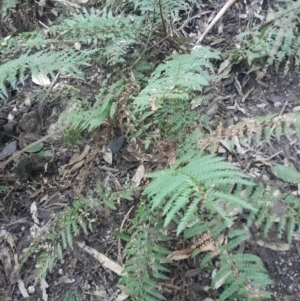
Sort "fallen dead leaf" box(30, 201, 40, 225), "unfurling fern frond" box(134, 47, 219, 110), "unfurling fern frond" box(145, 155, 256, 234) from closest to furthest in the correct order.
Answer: "unfurling fern frond" box(145, 155, 256, 234), "unfurling fern frond" box(134, 47, 219, 110), "fallen dead leaf" box(30, 201, 40, 225)

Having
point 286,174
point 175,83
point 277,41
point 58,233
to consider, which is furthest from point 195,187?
point 277,41

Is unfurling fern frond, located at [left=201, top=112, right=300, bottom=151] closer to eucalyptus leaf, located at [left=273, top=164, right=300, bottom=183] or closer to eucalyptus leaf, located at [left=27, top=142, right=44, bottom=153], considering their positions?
eucalyptus leaf, located at [left=273, top=164, right=300, bottom=183]

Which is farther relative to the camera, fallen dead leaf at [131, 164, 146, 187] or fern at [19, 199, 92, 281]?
fallen dead leaf at [131, 164, 146, 187]

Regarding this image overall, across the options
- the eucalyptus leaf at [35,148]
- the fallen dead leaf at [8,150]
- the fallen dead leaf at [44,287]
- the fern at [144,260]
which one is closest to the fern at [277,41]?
the fern at [144,260]

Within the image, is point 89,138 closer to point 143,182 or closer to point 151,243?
point 143,182

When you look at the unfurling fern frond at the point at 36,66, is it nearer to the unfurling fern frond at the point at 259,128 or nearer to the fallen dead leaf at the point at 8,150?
the fallen dead leaf at the point at 8,150

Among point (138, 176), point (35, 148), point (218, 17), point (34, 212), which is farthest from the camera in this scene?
point (218, 17)

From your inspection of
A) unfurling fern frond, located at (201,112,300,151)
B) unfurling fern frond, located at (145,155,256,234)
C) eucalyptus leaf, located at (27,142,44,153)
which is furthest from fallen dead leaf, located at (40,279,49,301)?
unfurling fern frond, located at (201,112,300,151)

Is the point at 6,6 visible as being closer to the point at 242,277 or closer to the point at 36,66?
the point at 36,66

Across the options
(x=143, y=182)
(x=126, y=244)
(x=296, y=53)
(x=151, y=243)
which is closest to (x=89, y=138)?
(x=143, y=182)

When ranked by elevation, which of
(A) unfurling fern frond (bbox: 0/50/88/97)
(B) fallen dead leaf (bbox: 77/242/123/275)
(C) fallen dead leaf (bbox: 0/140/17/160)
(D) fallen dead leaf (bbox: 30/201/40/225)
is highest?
(A) unfurling fern frond (bbox: 0/50/88/97)

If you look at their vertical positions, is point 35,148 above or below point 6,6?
below

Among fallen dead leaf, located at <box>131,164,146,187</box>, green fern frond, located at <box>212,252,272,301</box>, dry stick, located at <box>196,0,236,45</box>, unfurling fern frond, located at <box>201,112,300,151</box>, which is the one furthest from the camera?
dry stick, located at <box>196,0,236,45</box>

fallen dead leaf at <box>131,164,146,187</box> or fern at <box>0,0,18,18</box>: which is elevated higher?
fern at <box>0,0,18,18</box>
